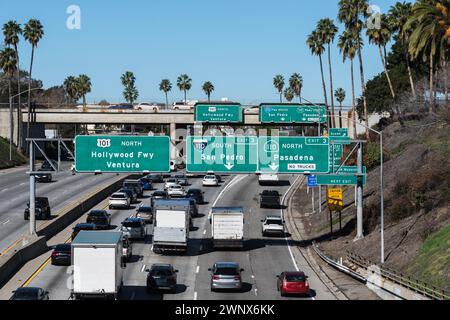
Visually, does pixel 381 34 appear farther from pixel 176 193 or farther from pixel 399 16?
pixel 176 193

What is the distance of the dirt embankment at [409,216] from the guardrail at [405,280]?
896 millimetres

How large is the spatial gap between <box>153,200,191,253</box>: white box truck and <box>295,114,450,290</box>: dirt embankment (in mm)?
11333

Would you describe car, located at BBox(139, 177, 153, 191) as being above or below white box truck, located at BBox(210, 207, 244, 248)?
above

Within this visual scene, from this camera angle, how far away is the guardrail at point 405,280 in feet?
108

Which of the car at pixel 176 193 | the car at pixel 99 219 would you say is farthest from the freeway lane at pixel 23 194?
the car at pixel 176 193

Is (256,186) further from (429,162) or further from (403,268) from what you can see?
(403,268)

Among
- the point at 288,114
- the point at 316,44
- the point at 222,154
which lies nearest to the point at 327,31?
the point at 316,44

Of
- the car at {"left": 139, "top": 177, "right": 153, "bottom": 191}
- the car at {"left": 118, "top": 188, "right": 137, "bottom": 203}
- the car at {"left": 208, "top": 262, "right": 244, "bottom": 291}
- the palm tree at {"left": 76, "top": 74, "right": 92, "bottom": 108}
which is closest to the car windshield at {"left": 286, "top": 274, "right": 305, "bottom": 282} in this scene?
the car at {"left": 208, "top": 262, "right": 244, "bottom": 291}

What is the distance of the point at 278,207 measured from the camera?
83500 millimetres

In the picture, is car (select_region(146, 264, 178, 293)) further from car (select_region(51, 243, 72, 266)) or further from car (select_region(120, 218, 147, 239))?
car (select_region(120, 218, 147, 239))

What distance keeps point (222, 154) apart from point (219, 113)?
4034cm

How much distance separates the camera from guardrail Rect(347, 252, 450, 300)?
32812mm
